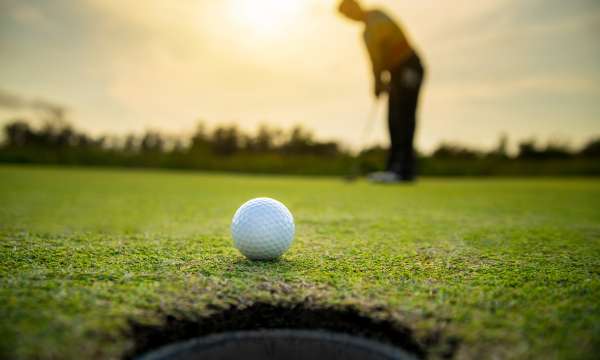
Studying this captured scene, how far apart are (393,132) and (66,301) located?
9.38 metres

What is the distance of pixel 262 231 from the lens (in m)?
2.58

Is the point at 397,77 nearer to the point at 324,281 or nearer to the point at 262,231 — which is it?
the point at 262,231

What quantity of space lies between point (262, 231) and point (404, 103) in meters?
8.50

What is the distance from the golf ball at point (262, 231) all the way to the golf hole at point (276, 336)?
710 mm

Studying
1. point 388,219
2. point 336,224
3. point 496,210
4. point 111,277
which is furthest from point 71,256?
point 496,210

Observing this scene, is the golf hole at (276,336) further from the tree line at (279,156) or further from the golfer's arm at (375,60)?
the tree line at (279,156)

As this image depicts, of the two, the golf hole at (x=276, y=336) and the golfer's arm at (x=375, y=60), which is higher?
the golfer's arm at (x=375, y=60)

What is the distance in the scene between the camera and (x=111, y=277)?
213 cm

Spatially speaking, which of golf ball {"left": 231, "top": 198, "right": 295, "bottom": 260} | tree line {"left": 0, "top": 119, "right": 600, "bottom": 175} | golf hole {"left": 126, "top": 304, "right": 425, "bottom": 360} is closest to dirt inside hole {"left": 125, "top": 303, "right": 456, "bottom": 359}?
golf hole {"left": 126, "top": 304, "right": 425, "bottom": 360}

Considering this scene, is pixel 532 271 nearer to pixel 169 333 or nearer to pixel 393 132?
pixel 169 333

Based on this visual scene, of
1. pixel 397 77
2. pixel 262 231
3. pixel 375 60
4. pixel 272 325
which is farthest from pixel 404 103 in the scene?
pixel 272 325

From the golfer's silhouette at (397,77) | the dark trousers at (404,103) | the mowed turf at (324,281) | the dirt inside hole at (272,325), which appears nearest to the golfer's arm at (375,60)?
the golfer's silhouette at (397,77)

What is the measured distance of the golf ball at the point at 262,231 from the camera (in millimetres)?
2562

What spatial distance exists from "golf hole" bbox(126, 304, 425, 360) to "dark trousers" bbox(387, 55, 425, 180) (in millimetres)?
9012
